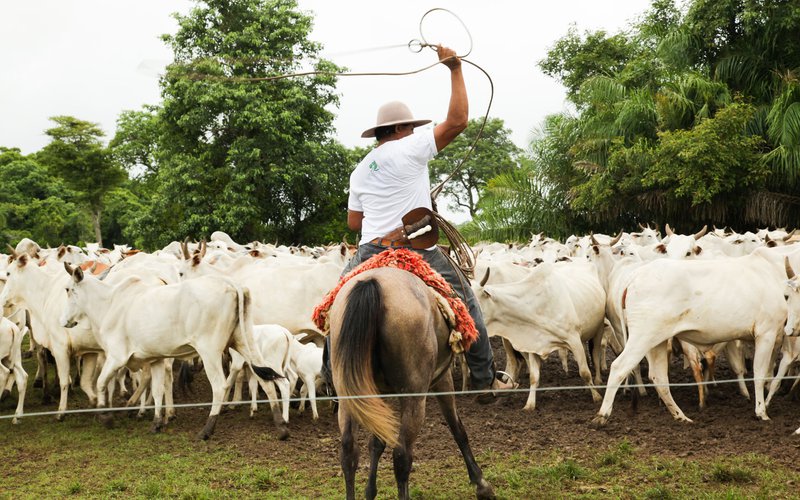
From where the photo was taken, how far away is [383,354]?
17.4 ft

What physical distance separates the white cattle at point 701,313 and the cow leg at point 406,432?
4.06m

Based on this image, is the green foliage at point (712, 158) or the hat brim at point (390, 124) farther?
the green foliage at point (712, 158)

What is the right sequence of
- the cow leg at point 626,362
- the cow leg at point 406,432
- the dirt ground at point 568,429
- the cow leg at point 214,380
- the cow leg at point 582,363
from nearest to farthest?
1. the cow leg at point 406,432
2. the dirt ground at point 568,429
3. the cow leg at point 626,362
4. the cow leg at point 214,380
5. the cow leg at point 582,363

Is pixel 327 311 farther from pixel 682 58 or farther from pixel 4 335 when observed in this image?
pixel 682 58

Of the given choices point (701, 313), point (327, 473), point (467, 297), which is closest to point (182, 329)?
point (327, 473)

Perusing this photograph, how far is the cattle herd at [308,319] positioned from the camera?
9031 mm

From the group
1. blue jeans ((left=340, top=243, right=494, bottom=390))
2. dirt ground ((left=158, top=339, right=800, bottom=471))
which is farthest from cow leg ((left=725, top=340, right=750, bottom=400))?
blue jeans ((left=340, top=243, right=494, bottom=390))

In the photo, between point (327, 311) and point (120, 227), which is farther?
point (120, 227)

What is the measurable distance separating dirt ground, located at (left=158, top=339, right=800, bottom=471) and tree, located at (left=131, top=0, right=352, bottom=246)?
23.9 metres

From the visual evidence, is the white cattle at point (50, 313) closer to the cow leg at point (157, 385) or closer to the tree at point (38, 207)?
the cow leg at point (157, 385)

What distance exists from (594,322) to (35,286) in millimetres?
8057

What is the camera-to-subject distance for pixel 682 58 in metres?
30.4

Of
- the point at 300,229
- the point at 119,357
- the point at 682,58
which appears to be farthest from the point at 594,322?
the point at 300,229

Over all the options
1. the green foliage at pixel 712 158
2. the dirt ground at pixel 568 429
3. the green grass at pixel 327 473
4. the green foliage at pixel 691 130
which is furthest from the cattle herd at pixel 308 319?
the green foliage at pixel 691 130
